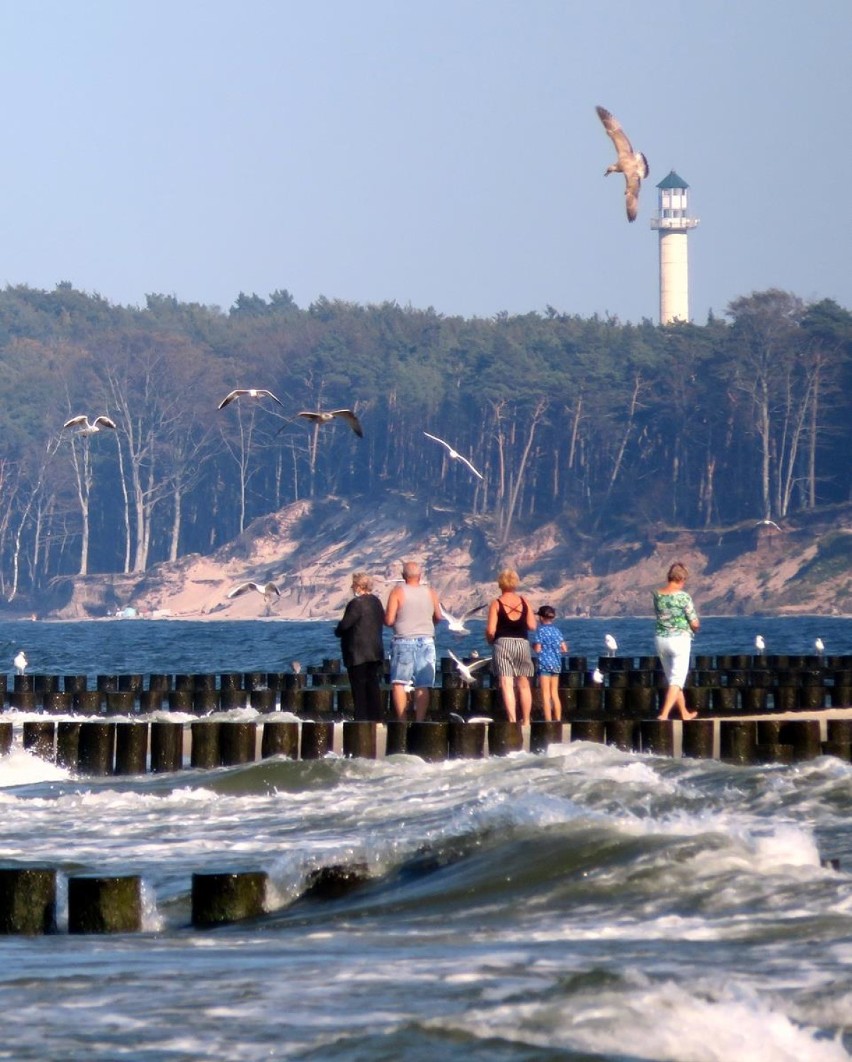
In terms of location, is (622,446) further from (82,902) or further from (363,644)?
(82,902)

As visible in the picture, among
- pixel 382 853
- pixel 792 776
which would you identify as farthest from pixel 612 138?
pixel 382 853

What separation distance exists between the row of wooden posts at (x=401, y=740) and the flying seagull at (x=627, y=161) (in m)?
12.8

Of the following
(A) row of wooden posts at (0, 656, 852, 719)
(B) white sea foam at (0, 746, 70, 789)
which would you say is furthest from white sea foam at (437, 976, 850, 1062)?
(A) row of wooden posts at (0, 656, 852, 719)

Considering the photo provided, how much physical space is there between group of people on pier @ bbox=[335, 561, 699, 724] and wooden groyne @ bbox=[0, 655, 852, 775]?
514mm

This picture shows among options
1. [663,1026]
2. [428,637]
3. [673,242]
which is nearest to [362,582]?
[428,637]

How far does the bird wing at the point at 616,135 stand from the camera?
101 ft

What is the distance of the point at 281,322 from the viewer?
151 m

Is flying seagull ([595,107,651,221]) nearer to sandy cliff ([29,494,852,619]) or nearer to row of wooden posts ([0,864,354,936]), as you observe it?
row of wooden posts ([0,864,354,936])

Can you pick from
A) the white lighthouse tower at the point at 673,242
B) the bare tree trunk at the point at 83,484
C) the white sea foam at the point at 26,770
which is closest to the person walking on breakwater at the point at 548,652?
the white sea foam at the point at 26,770

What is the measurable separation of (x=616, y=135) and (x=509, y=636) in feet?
44.6

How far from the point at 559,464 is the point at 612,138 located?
89.6 meters

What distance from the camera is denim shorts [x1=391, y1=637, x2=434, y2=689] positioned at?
1997 cm

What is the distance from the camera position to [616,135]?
3098 cm

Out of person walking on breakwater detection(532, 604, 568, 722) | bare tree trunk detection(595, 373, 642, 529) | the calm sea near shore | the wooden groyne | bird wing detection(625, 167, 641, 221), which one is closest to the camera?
the calm sea near shore
